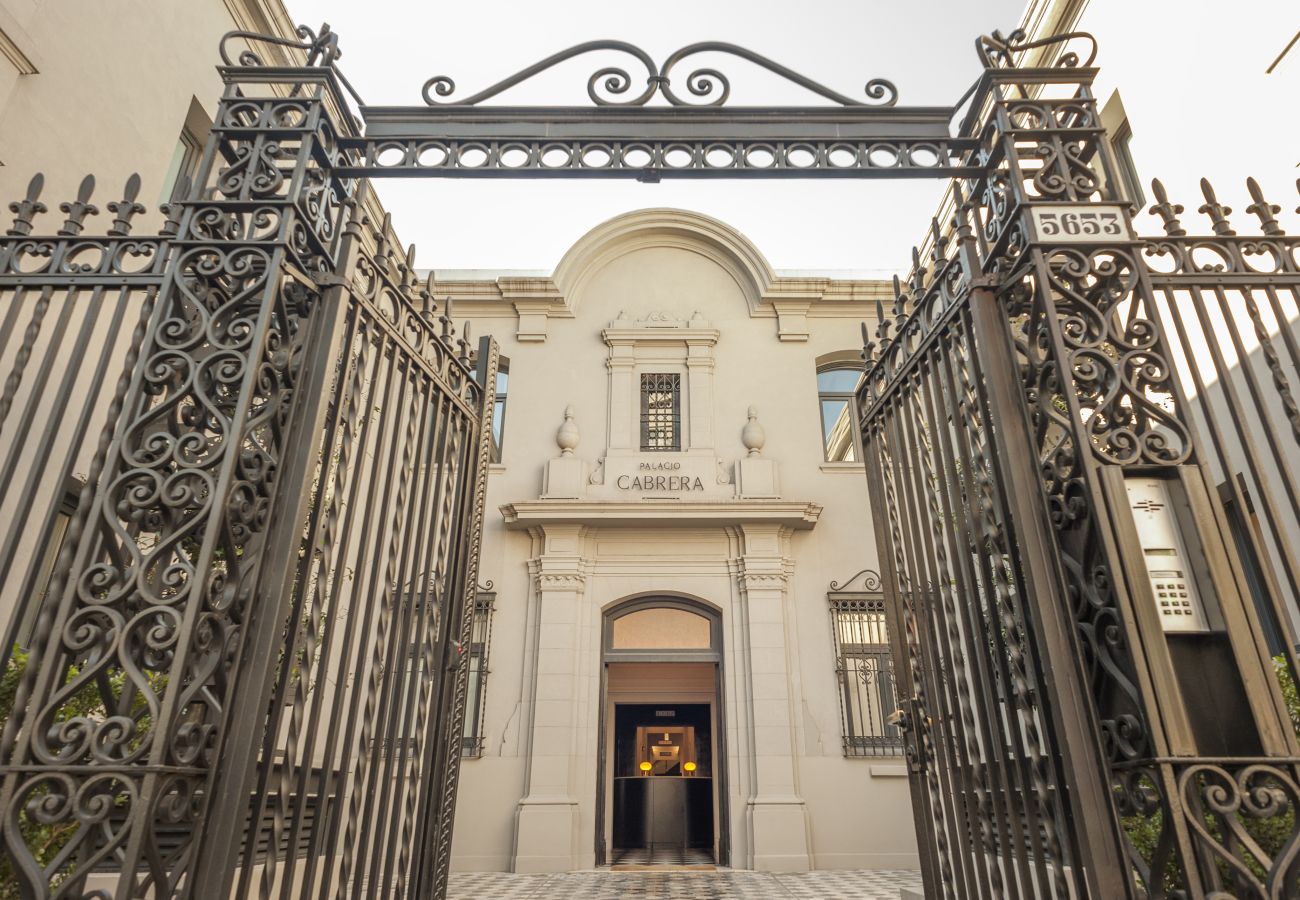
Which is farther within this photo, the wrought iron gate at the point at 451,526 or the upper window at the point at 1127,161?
the upper window at the point at 1127,161

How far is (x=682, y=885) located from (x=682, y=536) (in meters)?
4.16

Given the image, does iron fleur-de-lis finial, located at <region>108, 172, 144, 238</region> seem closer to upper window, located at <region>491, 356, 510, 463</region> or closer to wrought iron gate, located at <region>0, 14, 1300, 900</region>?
wrought iron gate, located at <region>0, 14, 1300, 900</region>

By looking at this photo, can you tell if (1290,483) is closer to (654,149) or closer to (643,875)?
(654,149)

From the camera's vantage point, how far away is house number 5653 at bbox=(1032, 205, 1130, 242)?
9.62 ft

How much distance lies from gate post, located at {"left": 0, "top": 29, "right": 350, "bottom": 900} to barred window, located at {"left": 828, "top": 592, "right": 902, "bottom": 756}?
26.9ft

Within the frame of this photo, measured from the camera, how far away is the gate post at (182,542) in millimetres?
2223

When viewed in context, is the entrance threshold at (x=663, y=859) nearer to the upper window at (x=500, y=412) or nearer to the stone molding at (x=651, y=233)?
the upper window at (x=500, y=412)

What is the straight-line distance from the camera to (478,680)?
9977 mm

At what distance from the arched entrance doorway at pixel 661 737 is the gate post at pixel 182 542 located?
8.00 meters

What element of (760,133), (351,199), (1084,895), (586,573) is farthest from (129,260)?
(1084,895)

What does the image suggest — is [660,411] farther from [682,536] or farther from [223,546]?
[223,546]

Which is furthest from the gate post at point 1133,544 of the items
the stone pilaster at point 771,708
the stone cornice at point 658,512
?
the stone cornice at point 658,512

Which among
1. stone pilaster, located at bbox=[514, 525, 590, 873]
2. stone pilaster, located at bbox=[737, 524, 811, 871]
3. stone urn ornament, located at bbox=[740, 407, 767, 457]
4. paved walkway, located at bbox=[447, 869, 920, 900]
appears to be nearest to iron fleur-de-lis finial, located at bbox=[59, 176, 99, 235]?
paved walkway, located at bbox=[447, 869, 920, 900]

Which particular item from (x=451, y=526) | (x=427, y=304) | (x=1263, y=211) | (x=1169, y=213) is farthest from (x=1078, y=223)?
(x=451, y=526)
